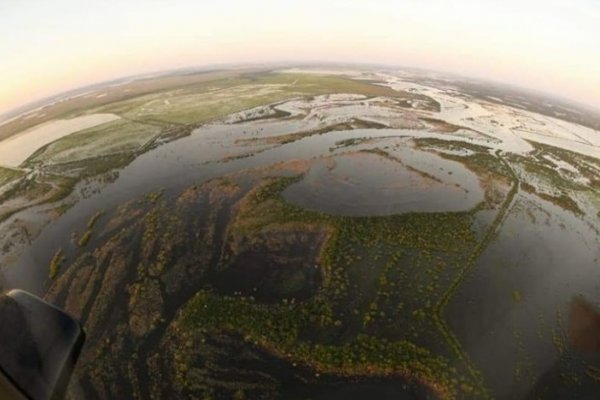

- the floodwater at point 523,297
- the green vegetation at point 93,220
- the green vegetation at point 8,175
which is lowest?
the floodwater at point 523,297

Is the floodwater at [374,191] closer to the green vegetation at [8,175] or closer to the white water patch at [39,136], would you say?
the green vegetation at [8,175]

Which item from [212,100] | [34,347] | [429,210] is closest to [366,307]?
[429,210]

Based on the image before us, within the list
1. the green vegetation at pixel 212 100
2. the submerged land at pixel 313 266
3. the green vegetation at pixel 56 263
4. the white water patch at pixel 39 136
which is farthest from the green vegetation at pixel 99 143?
the green vegetation at pixel 56 263

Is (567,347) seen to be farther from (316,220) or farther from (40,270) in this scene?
(40,270)

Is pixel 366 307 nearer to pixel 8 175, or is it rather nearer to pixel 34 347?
pixel 34 347

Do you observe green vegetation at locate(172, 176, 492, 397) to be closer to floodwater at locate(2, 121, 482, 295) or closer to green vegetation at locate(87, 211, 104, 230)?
floodwater at locate(2, 121, 482, 295)
